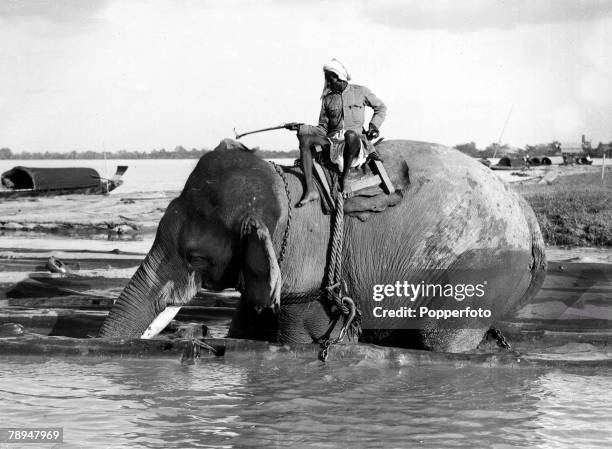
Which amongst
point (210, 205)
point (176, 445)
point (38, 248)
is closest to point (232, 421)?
point (176, 445)

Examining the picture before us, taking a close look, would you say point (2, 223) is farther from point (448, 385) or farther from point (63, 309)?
point (448, 385)

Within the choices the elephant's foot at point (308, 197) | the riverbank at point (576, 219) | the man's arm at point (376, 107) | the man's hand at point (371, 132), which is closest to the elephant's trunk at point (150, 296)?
the elephant's foot at point (308, 197)

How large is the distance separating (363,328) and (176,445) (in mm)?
2160

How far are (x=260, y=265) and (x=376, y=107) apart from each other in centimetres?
169

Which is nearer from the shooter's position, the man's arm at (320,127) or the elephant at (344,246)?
the elephant at (344,246)

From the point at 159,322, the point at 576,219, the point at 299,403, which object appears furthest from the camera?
the point at 576,219

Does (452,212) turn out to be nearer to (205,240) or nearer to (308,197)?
(308,197)

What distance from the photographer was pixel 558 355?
7637 mm

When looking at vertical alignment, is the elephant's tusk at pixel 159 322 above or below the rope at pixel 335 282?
below

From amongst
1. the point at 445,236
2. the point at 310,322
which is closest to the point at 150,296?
the point at 310,322

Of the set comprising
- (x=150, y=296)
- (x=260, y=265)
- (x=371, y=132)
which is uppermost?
(x=371, y=132)

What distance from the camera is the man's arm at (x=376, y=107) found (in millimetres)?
7512

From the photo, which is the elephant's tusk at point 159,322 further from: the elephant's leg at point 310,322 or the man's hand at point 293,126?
the man's hand at point 293,126

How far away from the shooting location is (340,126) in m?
7.44
